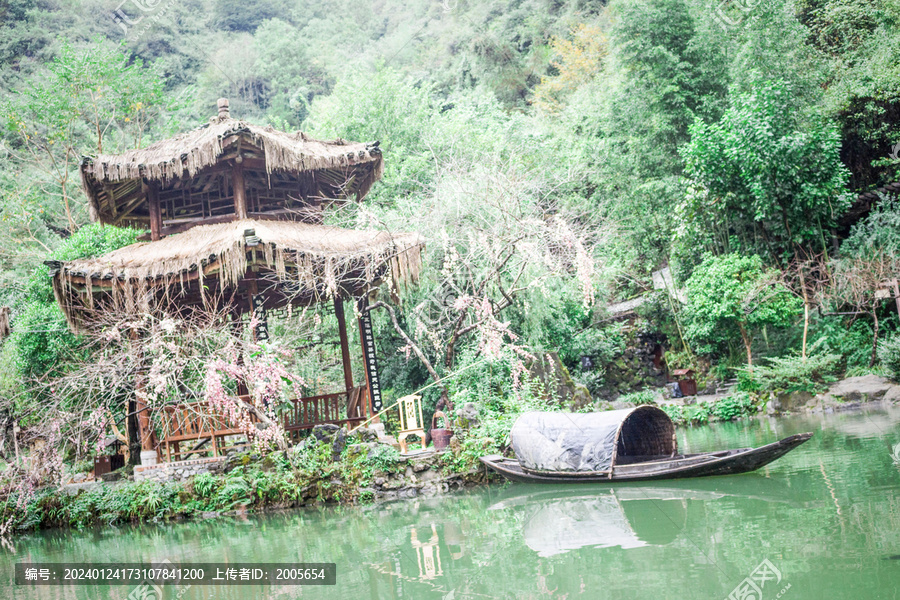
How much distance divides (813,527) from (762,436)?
5.81m

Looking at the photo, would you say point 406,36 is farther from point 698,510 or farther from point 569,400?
point 698,510

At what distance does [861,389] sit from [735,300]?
3024mm

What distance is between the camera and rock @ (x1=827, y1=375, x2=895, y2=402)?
41.7 ft

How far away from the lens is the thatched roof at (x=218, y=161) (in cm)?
1106

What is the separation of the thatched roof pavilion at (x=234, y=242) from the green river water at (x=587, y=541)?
255cm

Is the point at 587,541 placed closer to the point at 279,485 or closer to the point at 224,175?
the point at 279,485

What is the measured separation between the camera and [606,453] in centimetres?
818

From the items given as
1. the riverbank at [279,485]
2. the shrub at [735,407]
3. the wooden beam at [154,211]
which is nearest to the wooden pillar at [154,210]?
the wooden beam at [154,211]

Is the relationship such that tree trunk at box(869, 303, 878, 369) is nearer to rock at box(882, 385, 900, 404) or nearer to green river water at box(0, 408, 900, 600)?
rock at box(882, 385, 900, 404)

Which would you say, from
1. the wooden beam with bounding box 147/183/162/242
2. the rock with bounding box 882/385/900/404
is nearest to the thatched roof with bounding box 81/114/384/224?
the wooden beam with bounding box 147/183/162/242

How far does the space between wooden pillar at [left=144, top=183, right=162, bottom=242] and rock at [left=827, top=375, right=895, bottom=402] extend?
13.4 metres

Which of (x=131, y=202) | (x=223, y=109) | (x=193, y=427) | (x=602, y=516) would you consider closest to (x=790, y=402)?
(x=602, y=516)

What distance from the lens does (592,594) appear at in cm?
431

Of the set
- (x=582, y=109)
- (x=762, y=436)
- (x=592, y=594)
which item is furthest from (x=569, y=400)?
(x=582, y=109)
